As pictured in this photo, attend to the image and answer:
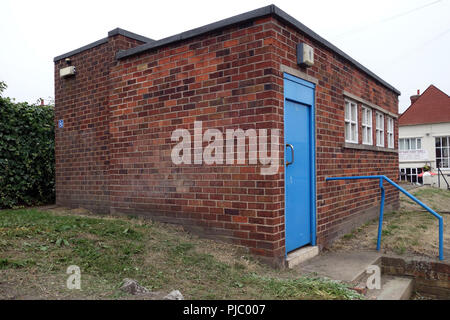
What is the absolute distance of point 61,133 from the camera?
8.45 meters

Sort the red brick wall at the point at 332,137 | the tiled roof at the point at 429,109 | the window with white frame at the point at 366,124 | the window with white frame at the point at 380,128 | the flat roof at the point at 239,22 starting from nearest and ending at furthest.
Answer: the flat roof at the point at 239,22 < the red brick wall at the point at 332,137 < the window with white frame at the point at 366,124 < the window with white frame at the point at 380,128 < the tiled roof at the point at 429,109

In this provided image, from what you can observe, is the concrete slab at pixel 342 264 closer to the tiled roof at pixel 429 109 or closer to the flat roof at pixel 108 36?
the flat roof at pixel 108 36

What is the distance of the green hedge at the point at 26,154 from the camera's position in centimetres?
856

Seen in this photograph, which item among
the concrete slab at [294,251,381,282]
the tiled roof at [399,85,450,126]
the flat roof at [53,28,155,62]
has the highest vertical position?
the tiled roof at [399,85,450,126]

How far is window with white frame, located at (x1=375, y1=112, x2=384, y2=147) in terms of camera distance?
9.24m

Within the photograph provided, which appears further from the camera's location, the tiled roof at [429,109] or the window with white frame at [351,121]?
the tiled roof at [429,109]

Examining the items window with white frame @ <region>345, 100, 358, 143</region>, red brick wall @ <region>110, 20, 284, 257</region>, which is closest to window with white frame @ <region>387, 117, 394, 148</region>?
window with white frame @ <region>345, 100, 358, 143</region>

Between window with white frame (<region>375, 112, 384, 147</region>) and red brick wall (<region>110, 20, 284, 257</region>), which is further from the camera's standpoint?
window with white frame (<region>375, 112, 384, 147</region>)

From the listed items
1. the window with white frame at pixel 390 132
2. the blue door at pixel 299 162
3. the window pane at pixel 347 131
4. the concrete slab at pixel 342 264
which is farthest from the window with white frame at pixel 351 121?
the window with white frame at pixel 390 132

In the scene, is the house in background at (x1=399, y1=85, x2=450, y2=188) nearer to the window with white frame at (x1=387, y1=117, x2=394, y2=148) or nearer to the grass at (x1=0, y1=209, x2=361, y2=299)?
the window with white frame at (x1=387, y1=117, x2=394, y2=148)

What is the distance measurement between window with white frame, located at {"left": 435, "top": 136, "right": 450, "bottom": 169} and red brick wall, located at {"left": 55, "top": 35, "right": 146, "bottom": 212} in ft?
63.2

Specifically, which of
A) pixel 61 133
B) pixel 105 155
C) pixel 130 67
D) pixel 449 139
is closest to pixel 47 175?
pixel 61 133

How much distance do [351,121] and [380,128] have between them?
231 cm

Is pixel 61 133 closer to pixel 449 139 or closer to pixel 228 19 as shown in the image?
pixel 228 19
